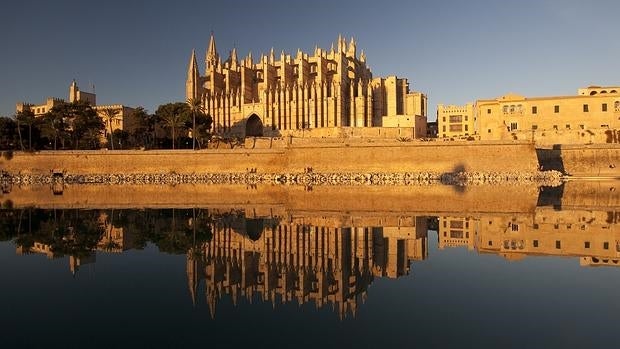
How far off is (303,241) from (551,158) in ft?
113

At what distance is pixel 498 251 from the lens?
13656 millimetres

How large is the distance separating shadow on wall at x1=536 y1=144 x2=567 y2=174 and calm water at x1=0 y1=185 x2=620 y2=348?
24.9 metres

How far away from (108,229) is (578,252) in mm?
15140

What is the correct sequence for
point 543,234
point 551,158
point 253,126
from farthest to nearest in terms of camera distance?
point 253,126 → point 551,158 → point 543,234

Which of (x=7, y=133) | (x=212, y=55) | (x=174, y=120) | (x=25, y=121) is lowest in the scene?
(x=7, y=133)

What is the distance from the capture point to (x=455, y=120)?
7131 centimetres

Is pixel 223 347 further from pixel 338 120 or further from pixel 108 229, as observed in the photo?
pixel 338 120

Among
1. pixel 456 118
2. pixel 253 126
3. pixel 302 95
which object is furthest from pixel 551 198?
pixel 456 118

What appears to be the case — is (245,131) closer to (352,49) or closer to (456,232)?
(352,49)

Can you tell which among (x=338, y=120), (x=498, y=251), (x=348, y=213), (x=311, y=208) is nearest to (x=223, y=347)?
(x=498, y=251)

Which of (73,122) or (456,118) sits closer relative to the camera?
(73,122)

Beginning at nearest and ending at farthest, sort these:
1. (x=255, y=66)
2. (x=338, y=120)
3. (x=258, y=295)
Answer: (x=258, y=295)
(x=338, y=120)
(x=255, y=66)

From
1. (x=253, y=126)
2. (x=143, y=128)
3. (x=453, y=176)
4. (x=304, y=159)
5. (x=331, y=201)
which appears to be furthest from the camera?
(x=253, y=126)

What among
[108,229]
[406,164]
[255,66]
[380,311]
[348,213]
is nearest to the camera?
[380,311]
